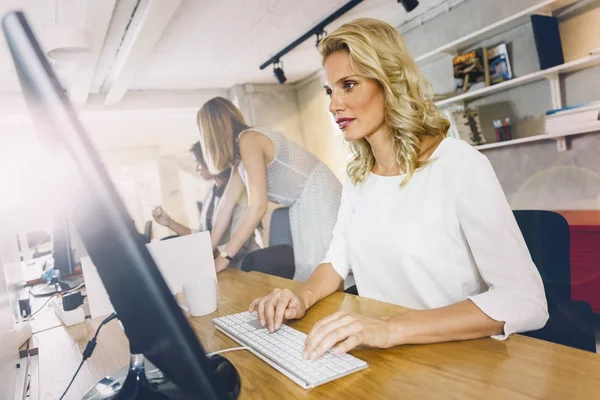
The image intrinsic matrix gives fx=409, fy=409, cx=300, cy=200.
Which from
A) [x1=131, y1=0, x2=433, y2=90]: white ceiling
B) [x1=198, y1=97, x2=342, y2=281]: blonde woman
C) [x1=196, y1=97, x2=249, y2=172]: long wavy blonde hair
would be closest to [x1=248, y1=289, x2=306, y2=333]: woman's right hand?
[x1=198, y1=97, x2=342, y2=281]: blonde woman

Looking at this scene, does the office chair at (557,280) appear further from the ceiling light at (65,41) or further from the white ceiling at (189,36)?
the ceiling light at (65,41)

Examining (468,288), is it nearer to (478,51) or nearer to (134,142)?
(478,51)

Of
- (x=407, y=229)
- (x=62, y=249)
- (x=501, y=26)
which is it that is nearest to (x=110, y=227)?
(x=407, y=229)

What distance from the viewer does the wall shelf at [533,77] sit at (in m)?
2.71

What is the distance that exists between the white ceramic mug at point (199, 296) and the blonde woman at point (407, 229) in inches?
7.3

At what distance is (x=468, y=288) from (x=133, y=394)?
79 cm

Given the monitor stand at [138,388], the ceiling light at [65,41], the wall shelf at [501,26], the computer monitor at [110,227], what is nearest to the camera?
the computer monitor at [110,227]

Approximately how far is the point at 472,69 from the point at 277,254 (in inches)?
98.8

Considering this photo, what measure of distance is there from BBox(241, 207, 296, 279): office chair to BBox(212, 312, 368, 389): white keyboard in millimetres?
964

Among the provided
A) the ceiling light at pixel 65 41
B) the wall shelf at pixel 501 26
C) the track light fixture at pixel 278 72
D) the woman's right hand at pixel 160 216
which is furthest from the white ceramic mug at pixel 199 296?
the track light fixture at pixel 278 72

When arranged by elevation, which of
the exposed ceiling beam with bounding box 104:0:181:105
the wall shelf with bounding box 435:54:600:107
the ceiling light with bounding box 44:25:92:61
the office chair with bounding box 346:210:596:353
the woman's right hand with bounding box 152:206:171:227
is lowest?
the office chair with bounding box 346:210:596:353

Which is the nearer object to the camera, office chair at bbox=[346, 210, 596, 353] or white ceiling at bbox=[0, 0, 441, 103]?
office chair at bbox=[346, 210, 596, 353]

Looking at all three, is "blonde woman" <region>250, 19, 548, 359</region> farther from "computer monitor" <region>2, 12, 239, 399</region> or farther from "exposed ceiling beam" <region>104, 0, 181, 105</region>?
"exposed ceiling beam" <region>104, 0, 181, 105</region>

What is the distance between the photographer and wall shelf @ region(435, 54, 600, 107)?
271cm
